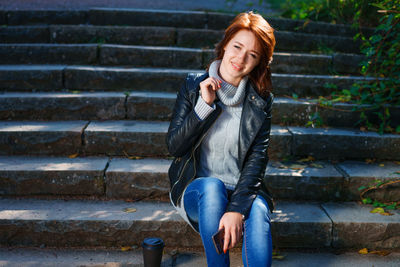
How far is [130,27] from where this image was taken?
4.41 metres

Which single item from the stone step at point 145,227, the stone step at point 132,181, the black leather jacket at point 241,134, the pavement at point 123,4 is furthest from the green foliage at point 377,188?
the pavement at point 123,4

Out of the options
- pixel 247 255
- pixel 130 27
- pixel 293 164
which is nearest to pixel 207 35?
pixel 130 27

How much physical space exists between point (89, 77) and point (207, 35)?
4.80ft

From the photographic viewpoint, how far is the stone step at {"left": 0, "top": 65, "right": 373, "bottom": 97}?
3.76 meters

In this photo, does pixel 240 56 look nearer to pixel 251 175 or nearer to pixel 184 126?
pixel 184 126

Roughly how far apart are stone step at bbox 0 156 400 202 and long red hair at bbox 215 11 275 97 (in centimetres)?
88

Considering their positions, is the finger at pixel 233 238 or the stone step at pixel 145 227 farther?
the stone step at pixel 145 227

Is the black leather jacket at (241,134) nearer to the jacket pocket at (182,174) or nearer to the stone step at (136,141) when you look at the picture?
the jacket pocket at (182,174)

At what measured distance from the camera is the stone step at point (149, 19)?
4.55 metres

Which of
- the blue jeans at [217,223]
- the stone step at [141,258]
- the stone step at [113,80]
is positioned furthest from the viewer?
the stone step at [113,80]

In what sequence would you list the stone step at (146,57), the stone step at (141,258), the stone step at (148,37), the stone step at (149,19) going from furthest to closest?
the stone step at (149,19), the stone step at (148,37), the stone step at (146,57), the stone step at (141,258)

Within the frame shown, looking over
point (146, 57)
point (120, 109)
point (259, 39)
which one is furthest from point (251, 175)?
point (146, 57)

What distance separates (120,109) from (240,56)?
1651 millimetres

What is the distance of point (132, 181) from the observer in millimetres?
2949
